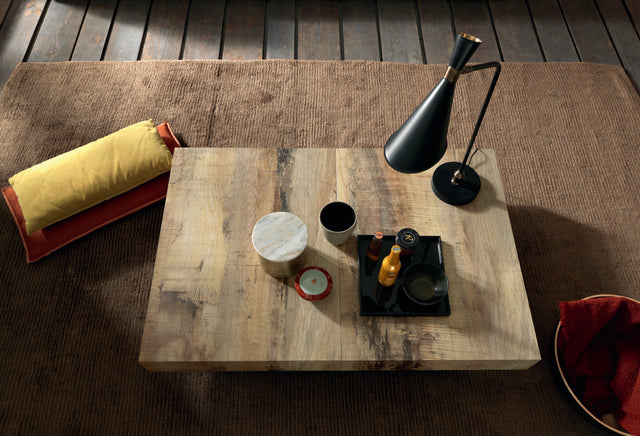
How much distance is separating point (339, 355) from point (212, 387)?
587mm

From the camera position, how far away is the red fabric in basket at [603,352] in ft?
4.29

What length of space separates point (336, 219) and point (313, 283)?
0.62 feet

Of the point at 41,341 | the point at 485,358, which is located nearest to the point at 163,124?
the point at 41,341

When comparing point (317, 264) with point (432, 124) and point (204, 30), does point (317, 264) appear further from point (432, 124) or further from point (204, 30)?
point (204, 30)

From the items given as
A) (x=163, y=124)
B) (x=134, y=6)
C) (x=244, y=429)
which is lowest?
(x=244, y=429)

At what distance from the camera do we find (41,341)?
1521 millimetres

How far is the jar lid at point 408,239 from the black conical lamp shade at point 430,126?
0.19 m

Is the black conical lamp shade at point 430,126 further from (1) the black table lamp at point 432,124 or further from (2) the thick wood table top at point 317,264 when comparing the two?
(2) the thick wood table top at point 317,264

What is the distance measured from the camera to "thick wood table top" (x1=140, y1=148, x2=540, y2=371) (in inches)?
44.0

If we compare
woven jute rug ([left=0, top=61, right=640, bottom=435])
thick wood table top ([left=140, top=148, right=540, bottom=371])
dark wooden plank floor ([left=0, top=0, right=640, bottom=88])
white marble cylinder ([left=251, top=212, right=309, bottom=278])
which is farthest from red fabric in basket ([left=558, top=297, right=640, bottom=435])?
dark wooden plank floor ([left=0, top=0, right=640, bottom=88])

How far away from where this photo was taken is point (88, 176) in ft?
5.32

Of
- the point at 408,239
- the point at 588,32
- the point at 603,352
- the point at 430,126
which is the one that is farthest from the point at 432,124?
the point at 588,32

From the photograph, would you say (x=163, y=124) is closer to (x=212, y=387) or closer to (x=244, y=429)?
(x=212, y=387)

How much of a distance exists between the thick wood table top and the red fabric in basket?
1.01 feet
